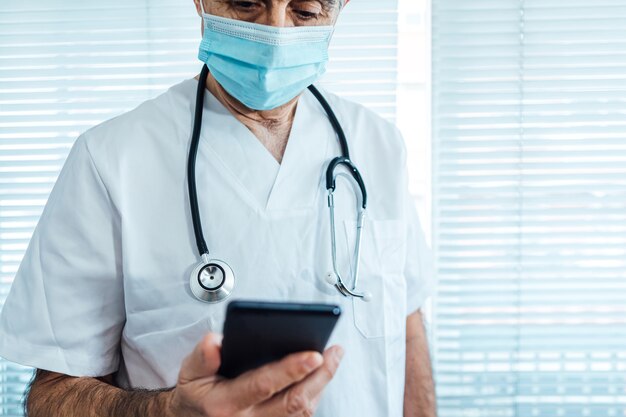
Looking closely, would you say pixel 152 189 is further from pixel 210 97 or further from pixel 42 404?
pixel 42 404

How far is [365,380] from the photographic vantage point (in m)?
1.01

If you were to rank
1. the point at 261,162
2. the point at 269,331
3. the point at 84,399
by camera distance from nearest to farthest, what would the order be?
the point at 269,331 < the point at 84,399 < the point at 261,162

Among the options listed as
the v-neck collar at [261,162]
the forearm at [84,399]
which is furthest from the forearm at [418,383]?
the forearm at [84,399]

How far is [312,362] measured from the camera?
616 millimetres

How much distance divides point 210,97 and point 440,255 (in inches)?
30.7

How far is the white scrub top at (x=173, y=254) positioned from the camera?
92cm

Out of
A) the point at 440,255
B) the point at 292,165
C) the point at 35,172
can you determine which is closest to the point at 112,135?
the point at 292,165

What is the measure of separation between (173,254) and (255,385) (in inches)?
14.8

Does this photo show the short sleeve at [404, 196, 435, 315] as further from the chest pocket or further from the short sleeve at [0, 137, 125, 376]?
the short sleeve at [0, 137, 125, 376]

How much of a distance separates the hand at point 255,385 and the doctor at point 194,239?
8.6 inches

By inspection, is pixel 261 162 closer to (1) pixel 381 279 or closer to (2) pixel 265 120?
(2) pixel 265 120

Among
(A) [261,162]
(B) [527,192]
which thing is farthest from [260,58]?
(B) [527,192]

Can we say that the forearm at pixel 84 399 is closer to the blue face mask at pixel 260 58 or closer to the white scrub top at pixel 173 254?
the white scrub top at pixel 173 254

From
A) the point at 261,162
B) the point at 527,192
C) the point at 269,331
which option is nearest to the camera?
the point at 269,331
